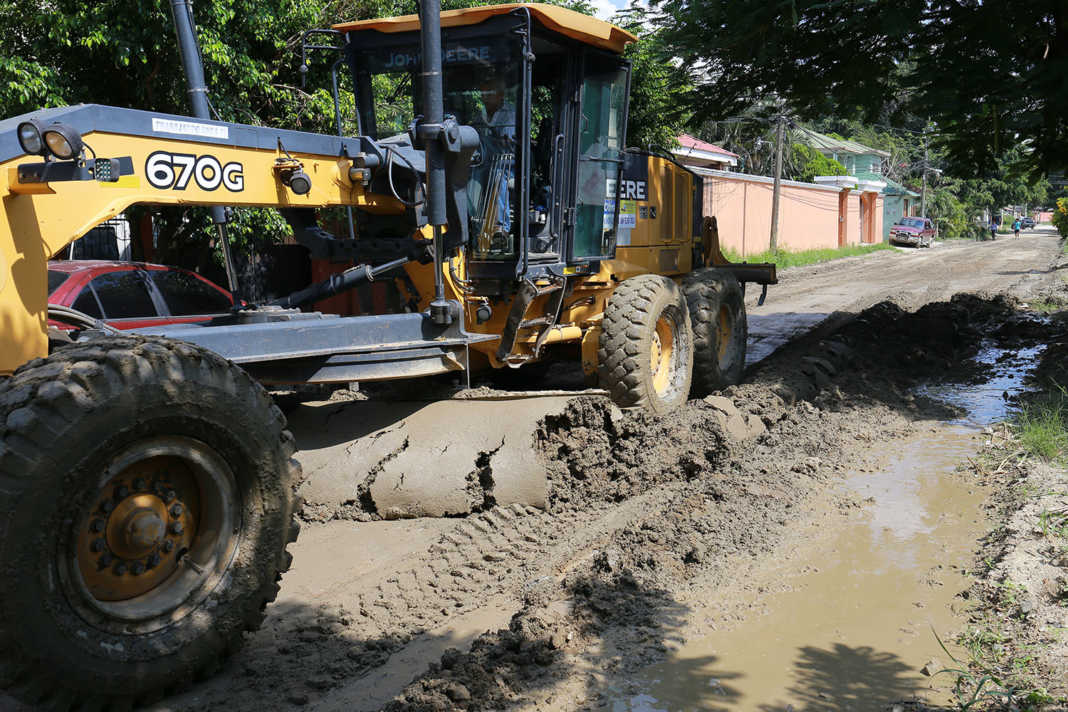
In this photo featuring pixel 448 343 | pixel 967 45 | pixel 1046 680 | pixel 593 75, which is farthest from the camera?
pixel 967 45

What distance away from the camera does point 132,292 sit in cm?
773

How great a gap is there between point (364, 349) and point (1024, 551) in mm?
3767

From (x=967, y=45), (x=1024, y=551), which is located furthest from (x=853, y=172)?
(x=1024, y=551)

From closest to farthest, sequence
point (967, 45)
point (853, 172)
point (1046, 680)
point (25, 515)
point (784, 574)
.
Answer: point (25, 515), point (1046, 680), point (784, 574), point (967, 45), point (853, 172)

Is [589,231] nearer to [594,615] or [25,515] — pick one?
[594,615]

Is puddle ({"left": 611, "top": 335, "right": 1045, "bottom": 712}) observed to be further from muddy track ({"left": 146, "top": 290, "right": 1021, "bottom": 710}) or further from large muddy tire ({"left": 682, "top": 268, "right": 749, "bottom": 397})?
large muddy tire ({"left": 682, "top": 268, "right": 749, "bottom": 397})

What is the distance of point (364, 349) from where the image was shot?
519 centimetres

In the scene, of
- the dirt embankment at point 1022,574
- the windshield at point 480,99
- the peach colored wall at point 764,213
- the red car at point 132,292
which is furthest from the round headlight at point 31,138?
the peach colored wall at point 764,213

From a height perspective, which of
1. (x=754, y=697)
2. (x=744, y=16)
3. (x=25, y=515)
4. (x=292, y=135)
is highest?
(x=744, y=16)

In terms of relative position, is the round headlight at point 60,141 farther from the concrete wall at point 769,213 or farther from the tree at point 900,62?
the concrete wall at point 769,213

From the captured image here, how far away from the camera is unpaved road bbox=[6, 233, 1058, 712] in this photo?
3.71 meters

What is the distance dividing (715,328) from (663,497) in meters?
2.92

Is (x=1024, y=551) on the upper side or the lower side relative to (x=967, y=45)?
lower

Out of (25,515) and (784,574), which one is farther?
(784,574)
